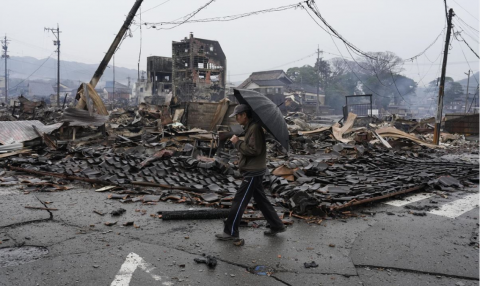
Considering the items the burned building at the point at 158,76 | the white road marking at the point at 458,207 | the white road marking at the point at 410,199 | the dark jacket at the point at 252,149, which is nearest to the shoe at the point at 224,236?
the dark jacket at the point at 252,149

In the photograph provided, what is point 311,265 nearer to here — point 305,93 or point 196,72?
point 196,72

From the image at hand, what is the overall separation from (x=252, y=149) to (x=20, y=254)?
2.79 m

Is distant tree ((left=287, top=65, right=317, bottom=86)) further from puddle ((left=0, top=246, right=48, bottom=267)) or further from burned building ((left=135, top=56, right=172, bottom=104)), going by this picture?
puddle ((left=0, top=246, right=48, bottom=267))

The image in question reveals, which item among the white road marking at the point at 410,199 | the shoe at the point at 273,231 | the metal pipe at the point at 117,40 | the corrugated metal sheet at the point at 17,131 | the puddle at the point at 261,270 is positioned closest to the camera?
the puddle at the point at 261,270

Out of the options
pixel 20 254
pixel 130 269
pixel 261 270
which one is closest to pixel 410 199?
pixel 261 270

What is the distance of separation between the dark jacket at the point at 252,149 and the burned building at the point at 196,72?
4292 cm

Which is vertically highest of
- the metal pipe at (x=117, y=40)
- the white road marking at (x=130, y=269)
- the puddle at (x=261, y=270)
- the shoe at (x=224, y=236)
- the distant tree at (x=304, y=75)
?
the distant tree at (x=304, y=75)

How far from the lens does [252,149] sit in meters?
4.08

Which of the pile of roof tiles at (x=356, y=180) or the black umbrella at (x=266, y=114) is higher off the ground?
the black umbrella at (x=266, y=114)

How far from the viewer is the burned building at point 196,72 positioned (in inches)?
1849

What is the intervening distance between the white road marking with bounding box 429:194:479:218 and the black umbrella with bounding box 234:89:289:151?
362cm

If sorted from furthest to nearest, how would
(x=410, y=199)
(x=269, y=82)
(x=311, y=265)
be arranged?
(x=269, y=82) < (x=410, y=199) < (x=311, y=265)

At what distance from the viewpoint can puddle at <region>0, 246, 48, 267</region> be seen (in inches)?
139

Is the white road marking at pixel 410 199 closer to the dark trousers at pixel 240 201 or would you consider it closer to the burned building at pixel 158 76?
the dark trousers at pixel 240 201
